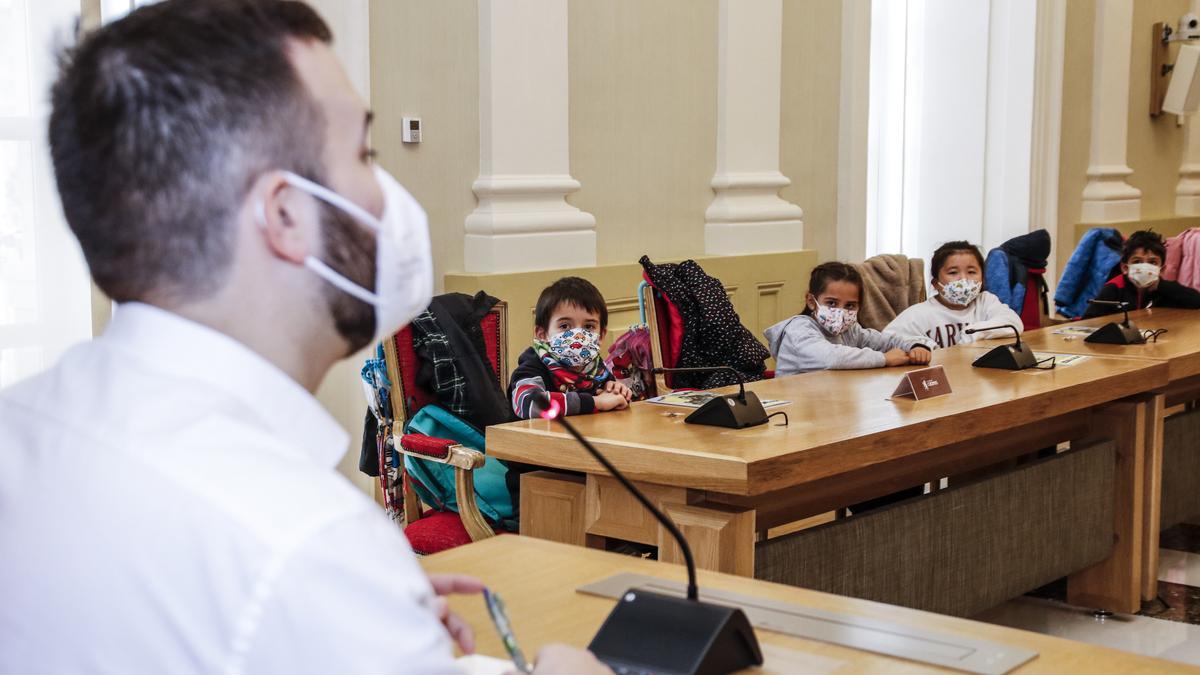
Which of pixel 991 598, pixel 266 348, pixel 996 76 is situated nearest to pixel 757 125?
pixel 996 76

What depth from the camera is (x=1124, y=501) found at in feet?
13.3

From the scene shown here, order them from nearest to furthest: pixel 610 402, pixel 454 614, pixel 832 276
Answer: pixel 454 614 → pixel 610 402 → pixel 832 276

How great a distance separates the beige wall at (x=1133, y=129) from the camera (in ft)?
27.8

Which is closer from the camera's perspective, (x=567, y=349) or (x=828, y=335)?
(x=567, y=349)

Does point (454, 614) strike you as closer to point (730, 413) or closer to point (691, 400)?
Answer: point (730, 413)

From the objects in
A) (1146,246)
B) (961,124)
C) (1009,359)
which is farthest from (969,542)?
(961,124)

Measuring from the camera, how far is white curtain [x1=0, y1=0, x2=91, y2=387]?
376cm

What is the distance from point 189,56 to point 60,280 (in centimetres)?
317

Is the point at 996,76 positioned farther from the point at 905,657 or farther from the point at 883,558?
the point at 905,657

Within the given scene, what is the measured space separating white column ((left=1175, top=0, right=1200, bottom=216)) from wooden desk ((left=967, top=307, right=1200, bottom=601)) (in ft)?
17.0

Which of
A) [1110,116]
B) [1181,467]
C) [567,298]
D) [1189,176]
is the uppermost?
[1110,116]

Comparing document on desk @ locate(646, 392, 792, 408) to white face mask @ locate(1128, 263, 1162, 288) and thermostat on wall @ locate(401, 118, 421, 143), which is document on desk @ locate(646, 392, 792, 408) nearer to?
thermostat on wall @ locate(401, 118, 421, 143)

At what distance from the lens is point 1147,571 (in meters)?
4.09

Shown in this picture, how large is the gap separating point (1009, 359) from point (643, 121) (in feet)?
7.37
